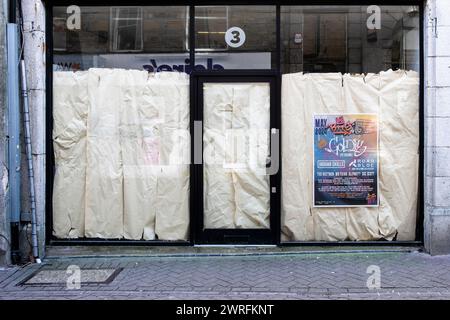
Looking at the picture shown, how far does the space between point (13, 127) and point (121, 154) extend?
1541 millimetres

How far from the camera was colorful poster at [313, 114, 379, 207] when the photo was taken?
27.5 ft

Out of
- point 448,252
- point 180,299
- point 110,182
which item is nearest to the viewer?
point 180,299

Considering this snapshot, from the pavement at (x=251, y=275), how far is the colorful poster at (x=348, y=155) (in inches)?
35.1

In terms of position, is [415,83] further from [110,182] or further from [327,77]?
[110,182]

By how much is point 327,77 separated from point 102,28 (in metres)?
3.36

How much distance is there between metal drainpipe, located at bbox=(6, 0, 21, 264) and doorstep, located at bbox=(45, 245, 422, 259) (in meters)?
0.67

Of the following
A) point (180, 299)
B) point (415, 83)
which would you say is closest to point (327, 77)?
point (415, 83)

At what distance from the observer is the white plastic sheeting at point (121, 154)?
844 cm

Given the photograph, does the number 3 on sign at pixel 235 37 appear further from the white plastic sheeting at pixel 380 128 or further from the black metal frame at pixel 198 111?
the white plastic sheeting at pixel 380 128

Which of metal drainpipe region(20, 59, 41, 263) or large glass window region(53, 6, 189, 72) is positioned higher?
large glass window region(53, 6, 189, 72)

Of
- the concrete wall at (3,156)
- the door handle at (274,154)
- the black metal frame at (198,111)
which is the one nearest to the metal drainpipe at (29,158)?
the concrete wall at (3,156)

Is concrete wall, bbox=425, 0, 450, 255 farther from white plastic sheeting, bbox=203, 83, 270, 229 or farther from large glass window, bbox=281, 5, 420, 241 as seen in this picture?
white plastic sheeting, bbox=203, 83, 270, 229

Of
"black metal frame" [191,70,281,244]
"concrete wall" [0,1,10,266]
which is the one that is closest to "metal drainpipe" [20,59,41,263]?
"concrete wall" [0,1,10,266]

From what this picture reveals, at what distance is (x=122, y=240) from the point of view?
8508 millimetres
